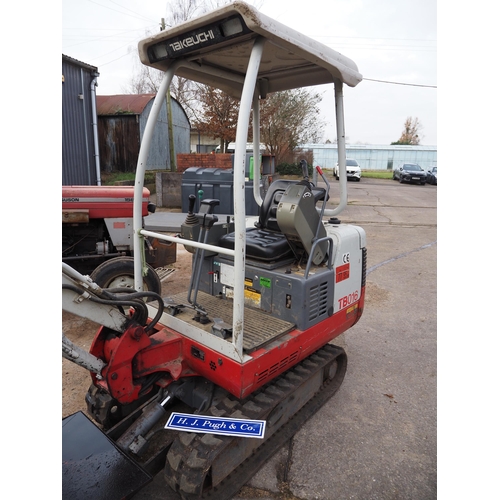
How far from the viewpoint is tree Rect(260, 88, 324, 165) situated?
20.6m

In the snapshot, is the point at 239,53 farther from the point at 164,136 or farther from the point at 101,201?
the point at 164,136

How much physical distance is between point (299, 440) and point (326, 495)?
504 mm

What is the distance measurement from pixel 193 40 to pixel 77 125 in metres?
11.0

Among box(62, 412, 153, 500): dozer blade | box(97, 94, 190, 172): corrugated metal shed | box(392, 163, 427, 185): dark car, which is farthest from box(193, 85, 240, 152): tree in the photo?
box(62, 412, 153, 500): dozer blade

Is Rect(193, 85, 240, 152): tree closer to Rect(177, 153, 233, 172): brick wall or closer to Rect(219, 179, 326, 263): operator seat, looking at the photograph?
Rect(177, 153, 233, 172): brick wall

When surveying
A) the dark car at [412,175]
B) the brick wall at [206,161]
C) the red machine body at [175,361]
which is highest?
the dark car at [412,175]

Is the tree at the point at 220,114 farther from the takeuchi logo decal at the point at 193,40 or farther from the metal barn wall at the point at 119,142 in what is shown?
the takeuchi logo decal at the point at 193,40

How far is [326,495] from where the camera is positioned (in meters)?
2.53

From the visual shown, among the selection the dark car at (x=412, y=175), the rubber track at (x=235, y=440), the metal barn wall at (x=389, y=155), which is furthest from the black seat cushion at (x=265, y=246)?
the metal barn wall at (x=389, y=155)

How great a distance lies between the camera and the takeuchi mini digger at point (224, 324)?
227 centimetres

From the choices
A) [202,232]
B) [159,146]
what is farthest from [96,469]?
[159,146]

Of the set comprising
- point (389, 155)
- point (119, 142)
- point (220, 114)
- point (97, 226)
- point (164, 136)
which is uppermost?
point (389, 155)

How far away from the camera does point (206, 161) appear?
14195 mm

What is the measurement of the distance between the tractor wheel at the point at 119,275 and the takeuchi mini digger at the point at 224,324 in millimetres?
1281
